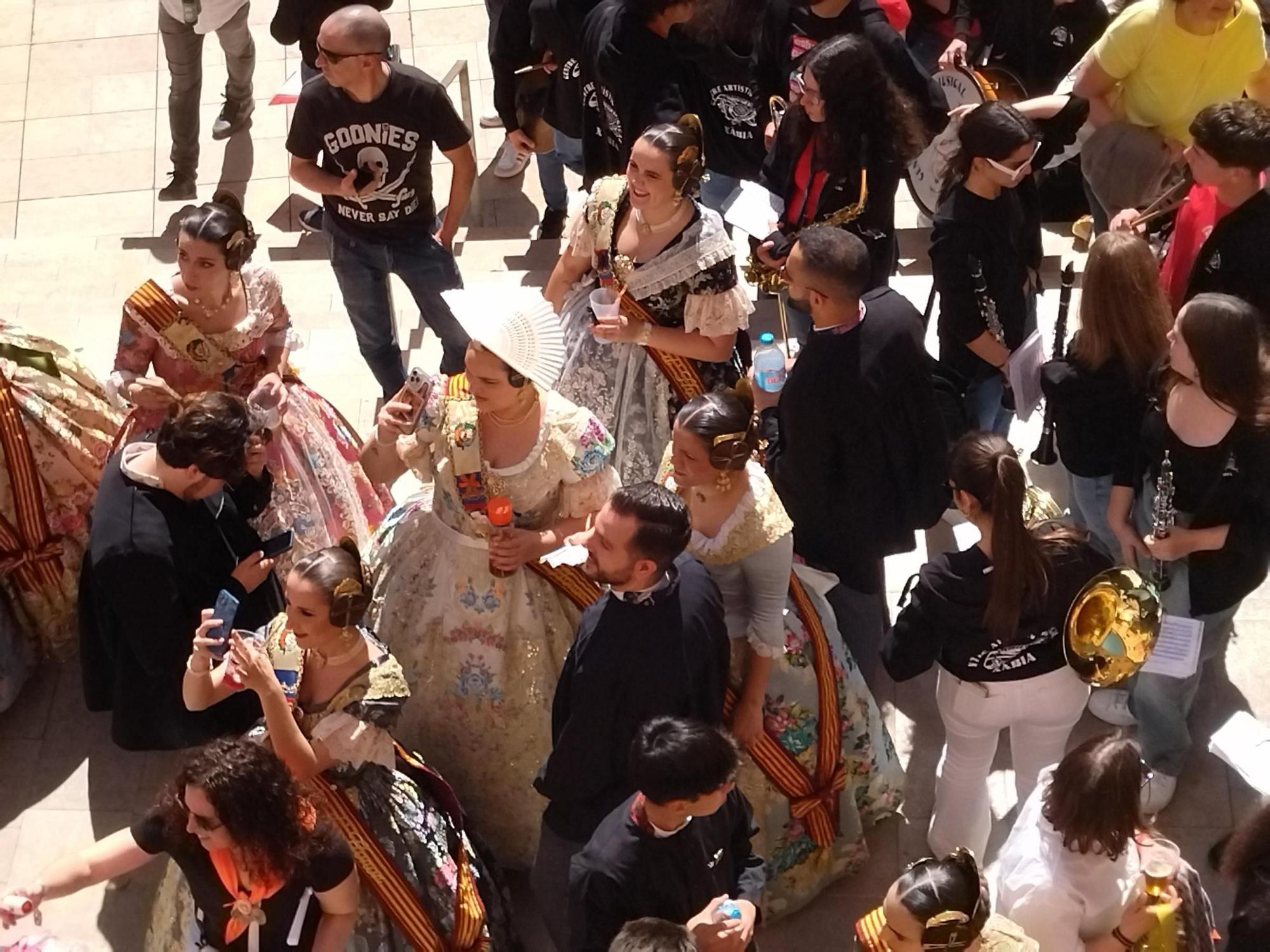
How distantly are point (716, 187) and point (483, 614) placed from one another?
294 centimetres

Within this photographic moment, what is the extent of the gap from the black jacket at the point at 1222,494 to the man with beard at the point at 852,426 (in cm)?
60

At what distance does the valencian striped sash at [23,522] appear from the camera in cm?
459

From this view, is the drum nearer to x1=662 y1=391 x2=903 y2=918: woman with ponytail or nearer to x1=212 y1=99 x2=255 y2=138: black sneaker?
x1=662 y1=391 x2=903 y2=918: woman with ponytail

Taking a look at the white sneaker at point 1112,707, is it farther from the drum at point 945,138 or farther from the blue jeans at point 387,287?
the blue jeans at point 387,287

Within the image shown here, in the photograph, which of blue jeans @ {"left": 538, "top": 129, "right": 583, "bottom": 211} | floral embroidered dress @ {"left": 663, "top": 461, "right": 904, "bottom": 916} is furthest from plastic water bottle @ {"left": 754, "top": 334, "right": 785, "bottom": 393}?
blue jeans @ {"left": 538, "top": 129, "right": 583, "bottom": 211}

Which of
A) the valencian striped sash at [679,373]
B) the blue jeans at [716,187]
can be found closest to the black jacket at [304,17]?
the blue jeans at [716,187]

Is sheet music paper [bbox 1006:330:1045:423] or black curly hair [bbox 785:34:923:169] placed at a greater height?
black curly hair [bbox 785:34:923:169]

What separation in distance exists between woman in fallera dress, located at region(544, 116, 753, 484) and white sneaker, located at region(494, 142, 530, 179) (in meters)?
3.05

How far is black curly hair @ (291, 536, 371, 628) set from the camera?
143 inches

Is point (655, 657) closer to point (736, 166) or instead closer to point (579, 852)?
point (579, 852)

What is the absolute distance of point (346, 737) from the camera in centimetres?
371

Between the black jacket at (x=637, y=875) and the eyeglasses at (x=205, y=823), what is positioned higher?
the eyeglasses at (x=205, y=823)

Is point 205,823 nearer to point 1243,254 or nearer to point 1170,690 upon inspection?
point 1170,690

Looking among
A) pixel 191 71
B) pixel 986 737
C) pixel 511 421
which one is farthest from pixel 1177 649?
pixel 191 71
